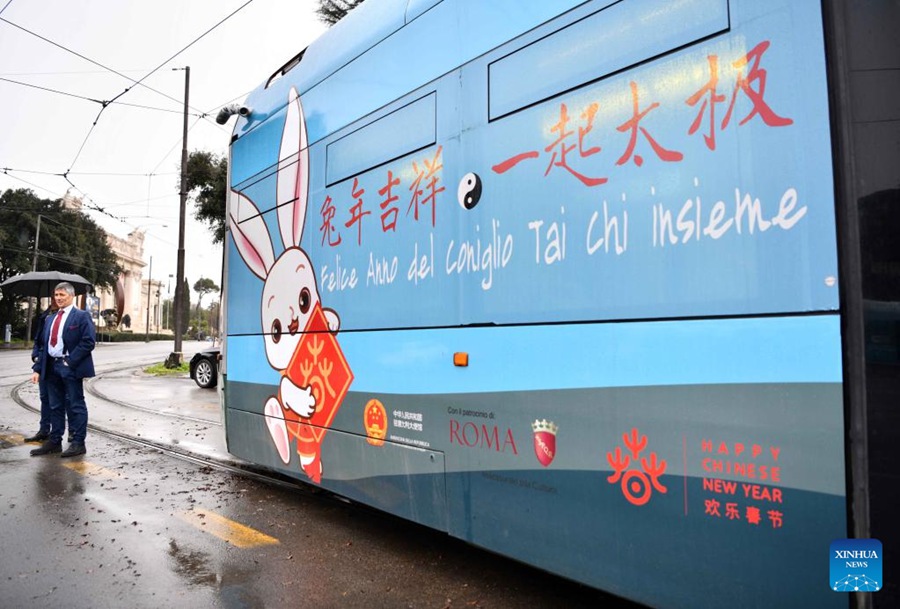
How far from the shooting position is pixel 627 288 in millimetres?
2248

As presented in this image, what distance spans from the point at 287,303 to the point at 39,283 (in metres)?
7.91

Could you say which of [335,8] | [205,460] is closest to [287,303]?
[205,460]

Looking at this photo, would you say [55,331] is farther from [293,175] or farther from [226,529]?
[293,175]

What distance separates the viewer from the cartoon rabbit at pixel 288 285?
13.7ft

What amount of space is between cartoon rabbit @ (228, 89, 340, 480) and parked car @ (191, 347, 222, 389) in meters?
10.1

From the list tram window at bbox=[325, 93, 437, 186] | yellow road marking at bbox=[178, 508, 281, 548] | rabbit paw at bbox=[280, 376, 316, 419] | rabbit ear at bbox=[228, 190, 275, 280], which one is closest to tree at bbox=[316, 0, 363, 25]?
rabbit ear at bbox=[228, 190, 275, 280]

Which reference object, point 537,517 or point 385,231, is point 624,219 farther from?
point 385,231

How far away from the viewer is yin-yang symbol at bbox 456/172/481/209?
9.50 feet

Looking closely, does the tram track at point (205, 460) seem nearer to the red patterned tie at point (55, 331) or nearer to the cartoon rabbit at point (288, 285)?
the cartoon rabbit at point (288, 285)

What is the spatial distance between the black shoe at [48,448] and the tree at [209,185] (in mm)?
11584

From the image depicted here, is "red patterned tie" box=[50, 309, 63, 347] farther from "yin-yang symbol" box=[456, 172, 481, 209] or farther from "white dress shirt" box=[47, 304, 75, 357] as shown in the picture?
"yin-yang symbol" box=[456, 172, 481, 209]

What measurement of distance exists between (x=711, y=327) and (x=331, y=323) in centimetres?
253

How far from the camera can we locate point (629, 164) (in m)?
2.27

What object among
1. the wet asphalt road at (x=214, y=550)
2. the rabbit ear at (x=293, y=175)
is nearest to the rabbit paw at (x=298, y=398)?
the wet asphalt road at (x=214, y=550)
